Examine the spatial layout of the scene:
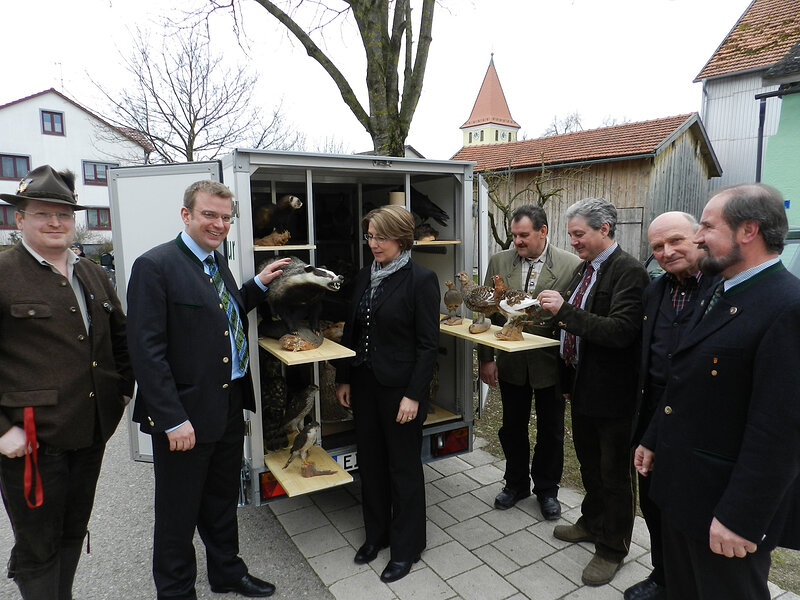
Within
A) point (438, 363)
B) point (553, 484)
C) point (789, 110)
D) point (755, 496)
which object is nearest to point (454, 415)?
point (438, 363)

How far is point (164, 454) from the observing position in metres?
2.25

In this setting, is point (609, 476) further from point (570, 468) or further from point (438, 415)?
point (570, 468)

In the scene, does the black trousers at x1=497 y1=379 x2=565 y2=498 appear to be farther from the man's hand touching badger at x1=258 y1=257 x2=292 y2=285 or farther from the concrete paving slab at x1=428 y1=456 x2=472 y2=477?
the man's hand touching badger at x1=258 y1=257 x2=292 y2=285

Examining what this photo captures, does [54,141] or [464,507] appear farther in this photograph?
[54,141]

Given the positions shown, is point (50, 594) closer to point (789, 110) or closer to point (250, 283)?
point (250, 283)

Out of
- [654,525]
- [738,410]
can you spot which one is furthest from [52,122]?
[738,410]

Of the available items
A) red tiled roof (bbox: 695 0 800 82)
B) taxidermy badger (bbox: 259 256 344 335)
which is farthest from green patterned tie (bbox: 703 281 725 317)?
red tiled roof (bbox: 695 0 800 82)

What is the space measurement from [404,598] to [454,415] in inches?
48.9

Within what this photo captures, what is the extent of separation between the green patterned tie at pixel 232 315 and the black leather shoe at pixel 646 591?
→ 2.19m

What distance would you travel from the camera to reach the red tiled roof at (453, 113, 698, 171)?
1104 centimetres

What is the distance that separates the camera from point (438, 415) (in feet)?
11.5

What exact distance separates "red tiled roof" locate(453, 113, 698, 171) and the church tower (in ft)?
125

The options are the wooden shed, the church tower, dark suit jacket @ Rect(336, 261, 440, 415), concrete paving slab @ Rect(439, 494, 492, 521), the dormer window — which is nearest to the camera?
dark suit jacket @ Rect(336, 261, 440, 415)

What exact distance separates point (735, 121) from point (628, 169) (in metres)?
5.77
